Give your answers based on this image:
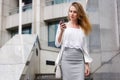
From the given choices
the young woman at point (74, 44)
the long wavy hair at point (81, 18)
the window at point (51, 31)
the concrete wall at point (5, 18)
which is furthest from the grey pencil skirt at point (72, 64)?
the concrete wall at point (5, 18)

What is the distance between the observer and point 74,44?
A: 411 centimetres

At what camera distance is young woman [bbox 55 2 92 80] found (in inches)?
157

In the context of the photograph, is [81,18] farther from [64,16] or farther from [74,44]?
[64,16]

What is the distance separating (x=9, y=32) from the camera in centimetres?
3269

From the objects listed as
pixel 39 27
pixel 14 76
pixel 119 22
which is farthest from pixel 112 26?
pixel 39 27

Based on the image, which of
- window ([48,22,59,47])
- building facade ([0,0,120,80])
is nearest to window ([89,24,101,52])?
building facade ([0,0,120,80])

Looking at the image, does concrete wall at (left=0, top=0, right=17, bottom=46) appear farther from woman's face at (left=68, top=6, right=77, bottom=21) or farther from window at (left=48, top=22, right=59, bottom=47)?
woman's face at (left=68, top=6, right=77, bottom=21)

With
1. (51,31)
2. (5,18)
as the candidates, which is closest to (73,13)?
(51,31)

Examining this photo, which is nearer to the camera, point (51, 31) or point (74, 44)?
point (74, 44)

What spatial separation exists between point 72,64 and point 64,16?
81.4ft

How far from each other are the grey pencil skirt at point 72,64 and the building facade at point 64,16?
179cm

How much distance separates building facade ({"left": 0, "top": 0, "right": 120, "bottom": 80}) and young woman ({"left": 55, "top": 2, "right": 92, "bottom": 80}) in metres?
1.69

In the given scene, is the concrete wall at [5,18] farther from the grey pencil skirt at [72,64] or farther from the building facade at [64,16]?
the grey pencil skirt at [72,64]

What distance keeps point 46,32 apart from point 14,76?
23.1 m
